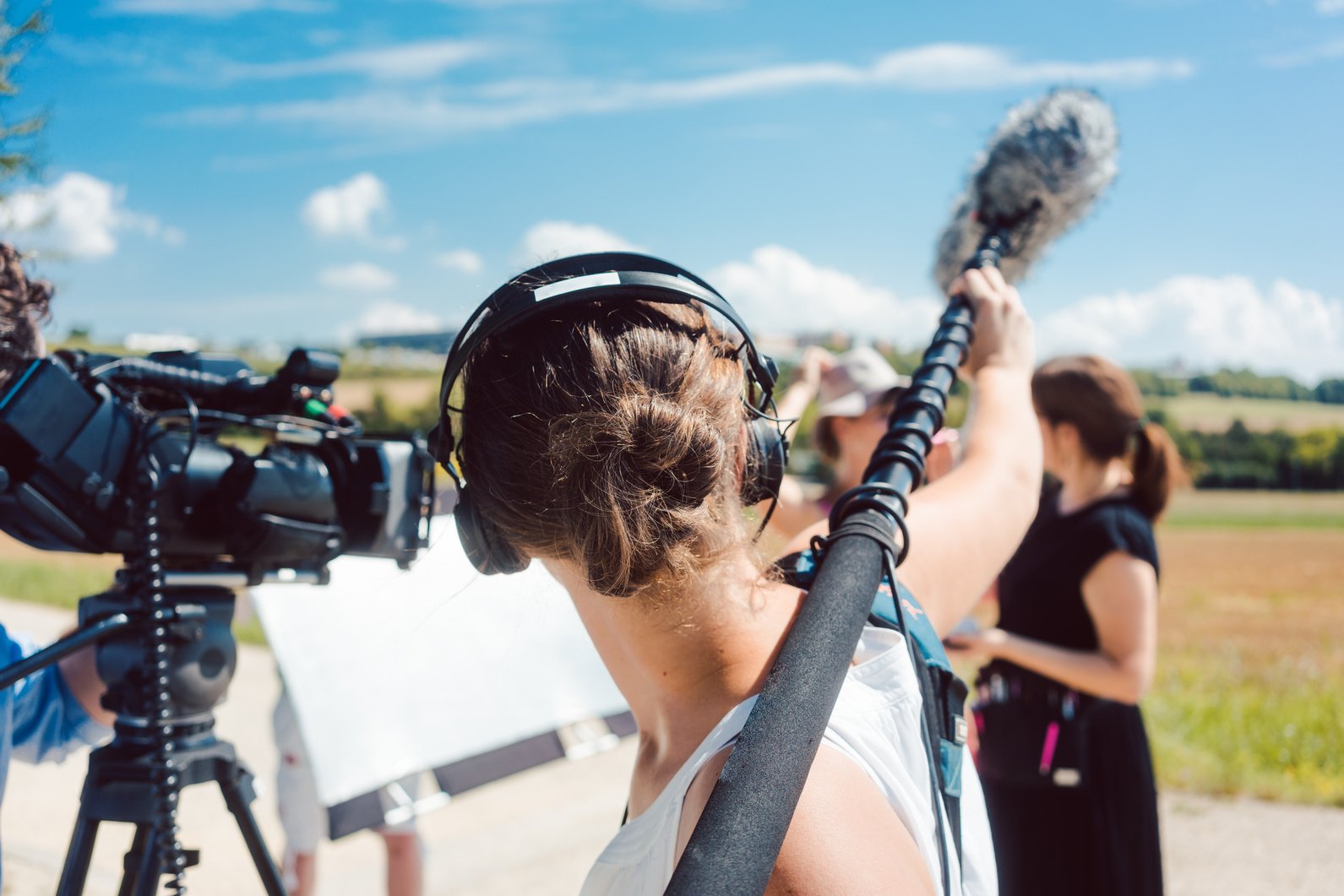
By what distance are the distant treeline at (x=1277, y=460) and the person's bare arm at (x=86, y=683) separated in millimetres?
52478

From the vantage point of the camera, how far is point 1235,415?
4741 centimetres

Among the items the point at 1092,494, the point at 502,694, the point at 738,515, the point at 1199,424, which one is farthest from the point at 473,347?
the point at 1199,424

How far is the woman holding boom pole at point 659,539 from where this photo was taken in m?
0.93

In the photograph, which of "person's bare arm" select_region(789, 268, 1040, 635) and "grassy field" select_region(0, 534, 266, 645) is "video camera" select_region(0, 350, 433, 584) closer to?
"person's bare arm" select_region(789, 268, 1040, 635)

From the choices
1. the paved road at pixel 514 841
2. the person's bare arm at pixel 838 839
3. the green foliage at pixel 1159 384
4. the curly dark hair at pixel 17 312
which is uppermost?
the curly dark hair at pixel 17 312

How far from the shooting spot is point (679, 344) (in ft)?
3.35

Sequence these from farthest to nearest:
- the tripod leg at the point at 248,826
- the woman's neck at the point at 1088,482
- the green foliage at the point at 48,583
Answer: the green foliage at the point at 48,583
the woman's neck at the point at 1088,482
the tripod leg at the point at 248,826

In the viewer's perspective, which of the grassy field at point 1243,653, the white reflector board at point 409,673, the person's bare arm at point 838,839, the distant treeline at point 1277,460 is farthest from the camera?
the distant treeline at point 1277,460

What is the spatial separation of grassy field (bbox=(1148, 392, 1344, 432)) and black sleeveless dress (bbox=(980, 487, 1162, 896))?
41828 millimetres

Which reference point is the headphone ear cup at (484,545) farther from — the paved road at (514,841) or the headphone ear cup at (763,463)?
the paved road at (514,841)

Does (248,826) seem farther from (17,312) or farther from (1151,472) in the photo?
(1151,472)

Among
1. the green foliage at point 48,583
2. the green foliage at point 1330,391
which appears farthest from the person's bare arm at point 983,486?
the green foliage at point 48,583

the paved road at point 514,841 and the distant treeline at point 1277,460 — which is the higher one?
the paved road at point 514,841

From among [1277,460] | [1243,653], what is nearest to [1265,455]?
[1277,460]
